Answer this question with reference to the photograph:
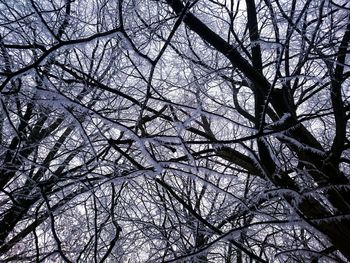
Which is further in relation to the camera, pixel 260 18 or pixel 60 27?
pixel 60 27

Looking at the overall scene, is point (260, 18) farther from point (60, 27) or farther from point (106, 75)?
point (60, 27)

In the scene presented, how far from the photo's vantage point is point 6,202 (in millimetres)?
3918

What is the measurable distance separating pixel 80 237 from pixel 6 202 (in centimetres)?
102

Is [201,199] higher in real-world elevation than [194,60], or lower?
lower

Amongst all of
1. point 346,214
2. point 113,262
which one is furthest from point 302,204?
point 113,262

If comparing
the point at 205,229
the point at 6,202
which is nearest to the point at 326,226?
the point at 205,229

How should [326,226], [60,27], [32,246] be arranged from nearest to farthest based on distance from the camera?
[326,226]
[60,27]
[32,246]

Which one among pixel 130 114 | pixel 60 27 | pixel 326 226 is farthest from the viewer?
pixel 130 114

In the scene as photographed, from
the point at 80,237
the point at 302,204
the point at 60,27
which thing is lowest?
the point at 302,204

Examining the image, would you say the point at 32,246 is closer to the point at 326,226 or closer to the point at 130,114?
the point at 130,114

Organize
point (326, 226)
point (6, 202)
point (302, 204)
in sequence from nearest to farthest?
point (326, 226), point (302, 204), point (6, 202)

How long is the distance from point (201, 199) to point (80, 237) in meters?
1.76

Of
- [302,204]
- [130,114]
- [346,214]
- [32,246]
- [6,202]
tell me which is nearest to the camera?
[346,214]

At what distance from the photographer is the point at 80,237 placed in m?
4.04
